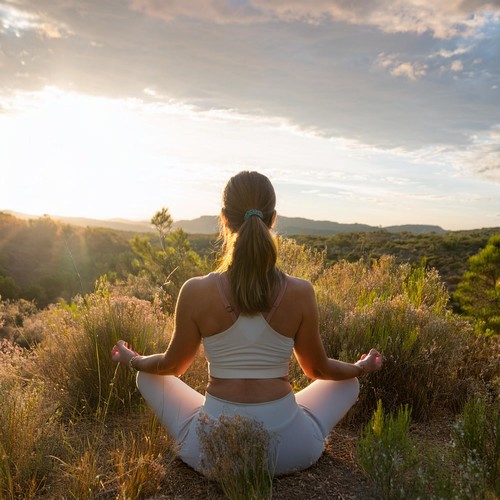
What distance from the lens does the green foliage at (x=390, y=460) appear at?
2.49m

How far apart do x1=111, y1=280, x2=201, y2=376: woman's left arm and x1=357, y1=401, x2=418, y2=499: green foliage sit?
3.38 ft

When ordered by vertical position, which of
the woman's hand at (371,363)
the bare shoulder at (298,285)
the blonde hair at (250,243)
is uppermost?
the blonde hair at (250,243)

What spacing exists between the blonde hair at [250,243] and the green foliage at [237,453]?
570 millimetres

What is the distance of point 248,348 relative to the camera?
289cm

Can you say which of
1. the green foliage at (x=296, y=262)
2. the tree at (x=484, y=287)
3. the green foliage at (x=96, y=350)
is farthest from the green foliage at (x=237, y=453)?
the tree at (x=484, y=287)

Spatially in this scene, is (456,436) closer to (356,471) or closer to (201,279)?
(356,471)

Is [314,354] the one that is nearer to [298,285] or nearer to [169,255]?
[298,285]

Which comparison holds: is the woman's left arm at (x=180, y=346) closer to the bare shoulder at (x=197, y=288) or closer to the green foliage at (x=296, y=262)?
the bare shoulder at (x=197, y=288)

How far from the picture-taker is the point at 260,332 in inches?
113

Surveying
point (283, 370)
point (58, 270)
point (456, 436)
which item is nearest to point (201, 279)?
point (283, 370)

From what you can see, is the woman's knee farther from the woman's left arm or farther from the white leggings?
the woman's left arm

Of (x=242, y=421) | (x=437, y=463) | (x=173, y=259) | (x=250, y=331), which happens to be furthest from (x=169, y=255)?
(x=437, y=463)

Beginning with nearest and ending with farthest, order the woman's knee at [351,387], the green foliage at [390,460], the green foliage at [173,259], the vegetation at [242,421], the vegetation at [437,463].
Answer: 1. the vegetation at [437,463]
2. the green foliage at [390,460]
3. the vegetation at [242,421]
4. the woman's knee at [351,387]
5. the green foliage at [173,259]

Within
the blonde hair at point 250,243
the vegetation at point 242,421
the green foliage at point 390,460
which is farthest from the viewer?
the blonde hair at point 250,243
